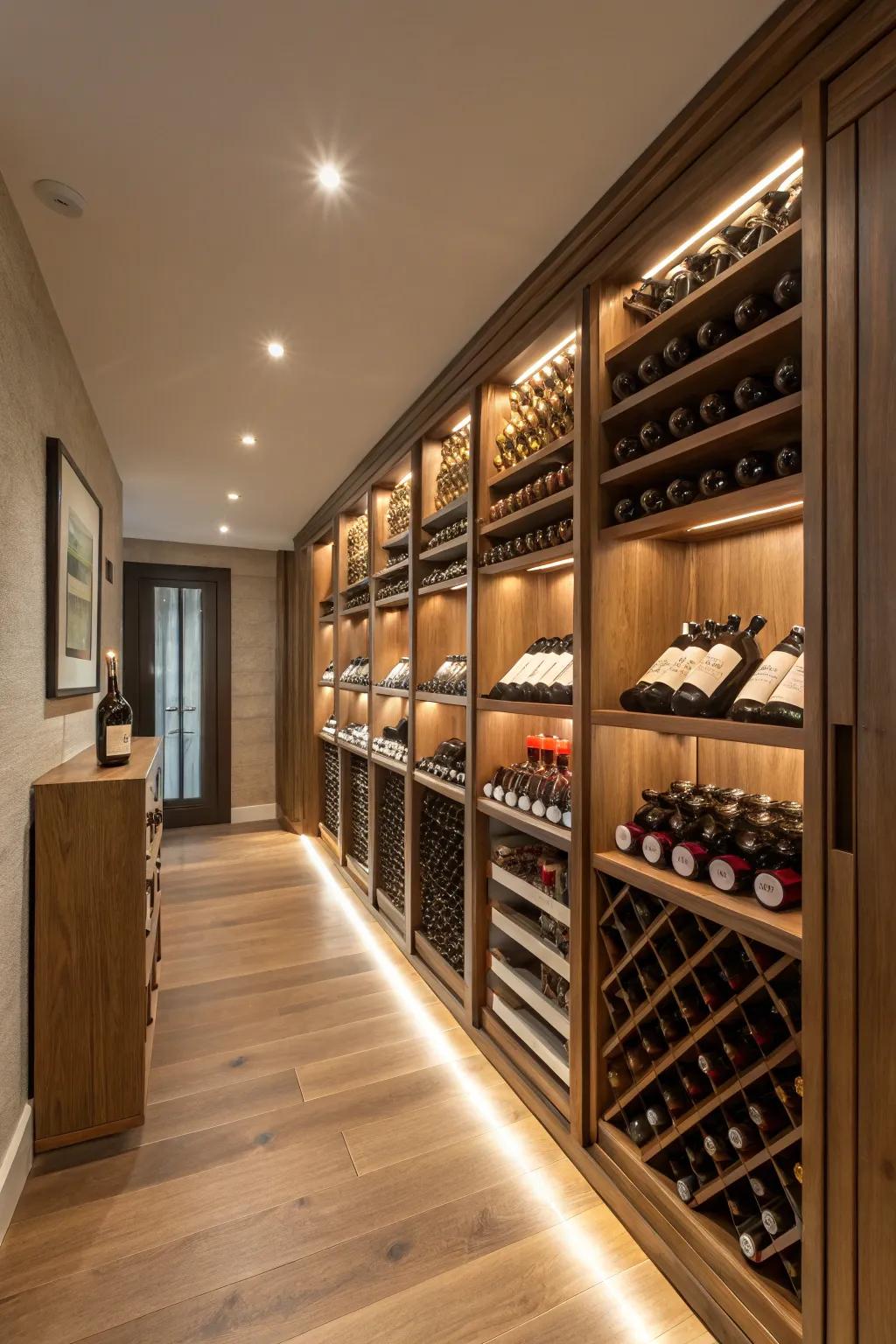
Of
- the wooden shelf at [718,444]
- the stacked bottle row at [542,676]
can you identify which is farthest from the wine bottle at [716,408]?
the stacked bottle row at [542,676]

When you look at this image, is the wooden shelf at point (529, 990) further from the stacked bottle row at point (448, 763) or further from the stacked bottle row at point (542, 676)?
the stacked bottle row at point (542, 676)

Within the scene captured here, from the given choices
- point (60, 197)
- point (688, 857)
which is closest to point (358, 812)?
point (688, 857)

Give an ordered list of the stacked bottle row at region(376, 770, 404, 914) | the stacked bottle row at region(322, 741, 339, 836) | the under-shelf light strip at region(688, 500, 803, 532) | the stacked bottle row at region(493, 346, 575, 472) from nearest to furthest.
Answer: the under-shelf light strip at region(688, 500, 803, 532) < the stacked bottle row at region(493, 346, 575, 472) < the stacked bottle row at region(376, 770, 404, 914) < the stacked bottle row at region(322, 741, 339, 836)

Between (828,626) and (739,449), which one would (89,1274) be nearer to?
(828,626)

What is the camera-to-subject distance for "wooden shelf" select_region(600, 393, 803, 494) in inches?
50.2

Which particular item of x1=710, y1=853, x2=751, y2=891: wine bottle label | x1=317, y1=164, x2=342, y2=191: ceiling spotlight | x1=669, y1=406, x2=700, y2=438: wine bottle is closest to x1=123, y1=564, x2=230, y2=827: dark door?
x1=317, y1=164, x2=342, y2=191: ceiling spotlight

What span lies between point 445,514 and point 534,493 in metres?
0.75

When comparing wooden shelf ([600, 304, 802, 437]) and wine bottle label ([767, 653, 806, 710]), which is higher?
wooden shelf ([600, 304, 802, 437])

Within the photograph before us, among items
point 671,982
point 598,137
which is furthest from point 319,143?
point 671,982

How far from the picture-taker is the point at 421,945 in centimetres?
308

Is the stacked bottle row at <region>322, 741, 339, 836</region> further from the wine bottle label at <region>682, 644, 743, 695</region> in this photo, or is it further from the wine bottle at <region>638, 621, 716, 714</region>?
the wine bottle label at <region>682, 644, 743, 695</region>

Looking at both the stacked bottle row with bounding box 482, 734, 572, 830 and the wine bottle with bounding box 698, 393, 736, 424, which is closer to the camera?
the wine bottle with bounding box 698, 393, 736, 424

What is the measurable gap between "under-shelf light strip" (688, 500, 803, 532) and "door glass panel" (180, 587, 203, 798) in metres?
5.43

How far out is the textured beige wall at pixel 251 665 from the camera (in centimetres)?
625
